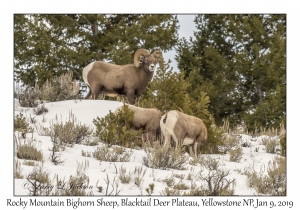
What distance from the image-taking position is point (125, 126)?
10.7m

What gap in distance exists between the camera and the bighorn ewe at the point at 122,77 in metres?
14.2

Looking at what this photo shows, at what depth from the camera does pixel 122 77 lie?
1425 cm

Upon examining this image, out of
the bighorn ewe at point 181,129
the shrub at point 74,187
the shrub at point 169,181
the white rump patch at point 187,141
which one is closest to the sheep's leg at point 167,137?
the bighorn ewe at point 181,129

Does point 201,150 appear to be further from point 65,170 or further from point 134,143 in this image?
point 65,170

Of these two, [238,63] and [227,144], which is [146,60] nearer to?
[227,144]

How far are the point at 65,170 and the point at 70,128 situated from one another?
2447mm

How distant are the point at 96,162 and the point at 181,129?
2.20m

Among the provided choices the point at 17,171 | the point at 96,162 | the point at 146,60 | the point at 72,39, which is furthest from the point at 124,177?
the point at 72,39

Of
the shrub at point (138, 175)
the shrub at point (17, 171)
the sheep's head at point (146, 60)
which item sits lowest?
the shrub at point (138, 175)

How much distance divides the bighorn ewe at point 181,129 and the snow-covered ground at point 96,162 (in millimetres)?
635

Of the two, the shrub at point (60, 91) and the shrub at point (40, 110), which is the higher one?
the shrub at point (60, 91)

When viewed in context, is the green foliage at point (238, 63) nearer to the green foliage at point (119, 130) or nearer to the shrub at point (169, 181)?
the green foliage at point (119, 130)

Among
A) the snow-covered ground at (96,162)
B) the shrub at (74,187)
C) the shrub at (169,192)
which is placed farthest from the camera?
the snow-covered ground at (96,162)

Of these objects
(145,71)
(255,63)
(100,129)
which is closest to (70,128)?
(100,129)
